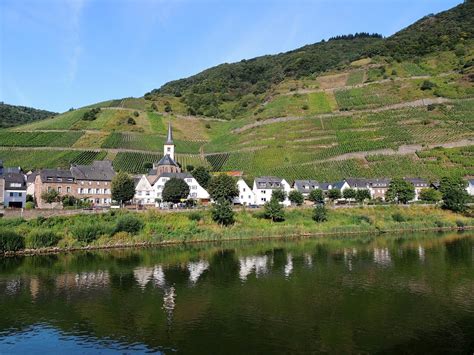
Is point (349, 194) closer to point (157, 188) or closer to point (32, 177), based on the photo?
point (157, 188)

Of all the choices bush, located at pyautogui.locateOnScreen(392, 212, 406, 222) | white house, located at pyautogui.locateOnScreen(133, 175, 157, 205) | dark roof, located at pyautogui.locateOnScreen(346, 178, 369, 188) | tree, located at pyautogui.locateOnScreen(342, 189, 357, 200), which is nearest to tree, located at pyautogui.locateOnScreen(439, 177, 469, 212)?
bush, located at pyautogui.locateOnScreen(392, 212, 406, 222)

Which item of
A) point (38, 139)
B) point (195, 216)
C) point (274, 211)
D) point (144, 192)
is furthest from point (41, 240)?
point (38, 139)

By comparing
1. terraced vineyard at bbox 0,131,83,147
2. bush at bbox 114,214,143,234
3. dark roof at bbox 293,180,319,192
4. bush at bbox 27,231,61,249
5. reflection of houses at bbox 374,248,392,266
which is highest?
terraced vineyard at bbox 0,131,83,147

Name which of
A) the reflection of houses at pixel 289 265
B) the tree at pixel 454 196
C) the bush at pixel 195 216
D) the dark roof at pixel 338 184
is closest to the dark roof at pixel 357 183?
the dark roof at pixel 338 184

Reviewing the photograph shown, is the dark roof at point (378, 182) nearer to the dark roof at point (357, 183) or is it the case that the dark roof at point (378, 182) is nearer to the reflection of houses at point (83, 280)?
the dark roof at point (357, 183)

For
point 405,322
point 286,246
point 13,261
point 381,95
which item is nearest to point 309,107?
point 381,95

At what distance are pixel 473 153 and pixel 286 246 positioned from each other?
2504 inches

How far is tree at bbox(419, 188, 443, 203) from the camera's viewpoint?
7869cm

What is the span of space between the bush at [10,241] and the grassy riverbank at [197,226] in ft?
1.54

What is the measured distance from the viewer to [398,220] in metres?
72.1

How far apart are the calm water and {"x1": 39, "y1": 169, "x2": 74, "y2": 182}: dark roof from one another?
28.9 metres

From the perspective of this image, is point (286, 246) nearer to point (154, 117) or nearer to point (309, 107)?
point (309, 107)

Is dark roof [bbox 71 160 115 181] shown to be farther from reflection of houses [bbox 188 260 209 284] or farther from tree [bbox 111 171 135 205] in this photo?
reflection of houses [bbox 188 260 209 284]

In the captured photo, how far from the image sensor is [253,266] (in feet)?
142
